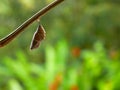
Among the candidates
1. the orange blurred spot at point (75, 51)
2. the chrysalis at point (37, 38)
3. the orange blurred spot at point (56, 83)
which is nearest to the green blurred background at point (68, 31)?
the orange blurred spot at point (75, 51)

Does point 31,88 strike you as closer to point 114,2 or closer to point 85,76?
point 85,76

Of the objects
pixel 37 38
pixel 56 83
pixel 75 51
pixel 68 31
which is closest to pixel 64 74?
pixel 56 83

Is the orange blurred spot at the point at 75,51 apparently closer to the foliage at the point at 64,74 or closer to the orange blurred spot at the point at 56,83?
the foliage at the point at 64,74

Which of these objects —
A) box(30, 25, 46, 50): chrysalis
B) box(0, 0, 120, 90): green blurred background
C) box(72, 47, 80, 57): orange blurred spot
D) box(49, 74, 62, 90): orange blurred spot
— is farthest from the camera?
box(0, 0, 120, 90): green blurred background

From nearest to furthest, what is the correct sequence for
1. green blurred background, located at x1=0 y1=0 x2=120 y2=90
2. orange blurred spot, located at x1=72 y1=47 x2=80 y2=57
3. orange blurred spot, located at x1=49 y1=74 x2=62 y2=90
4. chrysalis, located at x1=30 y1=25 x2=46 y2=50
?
chrysalis, located at x1=30 y1=25 x2=46 y2=50 < orange blurred spot, located at x1=49 y1=74 x2=62 y2=90 < orange blurred spot, located at x1=72 y1=47 x2=80 y2=57 < green blurred background, located at x1=0 y1=0 x2=120 y2=90

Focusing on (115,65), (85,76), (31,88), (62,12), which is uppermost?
(62,12)

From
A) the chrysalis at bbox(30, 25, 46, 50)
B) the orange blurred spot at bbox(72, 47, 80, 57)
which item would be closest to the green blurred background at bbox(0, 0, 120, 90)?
the orange blurred spot at bbox(72, 47, 80, 57)

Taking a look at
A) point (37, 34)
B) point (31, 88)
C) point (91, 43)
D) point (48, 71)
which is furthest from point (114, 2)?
point (37, 34)

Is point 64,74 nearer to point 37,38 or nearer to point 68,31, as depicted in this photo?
point 68,31

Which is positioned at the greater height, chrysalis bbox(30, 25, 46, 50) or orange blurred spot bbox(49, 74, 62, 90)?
orange blurred spot bbox(49, 74, 62, 90)

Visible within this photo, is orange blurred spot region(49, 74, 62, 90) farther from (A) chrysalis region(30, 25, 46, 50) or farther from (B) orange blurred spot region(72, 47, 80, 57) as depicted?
(A) chrysalis region(30, 25, 46, 50)

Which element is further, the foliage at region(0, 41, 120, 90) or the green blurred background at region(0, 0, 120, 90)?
the green blurred background at region(0, 0, 120, 90)
